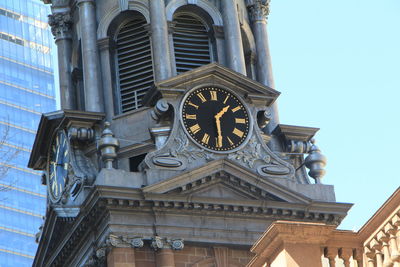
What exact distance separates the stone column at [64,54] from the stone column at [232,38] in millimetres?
5339

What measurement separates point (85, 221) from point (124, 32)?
295 inches

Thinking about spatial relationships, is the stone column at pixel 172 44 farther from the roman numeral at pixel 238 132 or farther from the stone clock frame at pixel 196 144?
the roman numeral at pixel 238 132

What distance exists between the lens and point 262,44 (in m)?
50.2

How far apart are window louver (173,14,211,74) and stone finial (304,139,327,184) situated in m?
4.73

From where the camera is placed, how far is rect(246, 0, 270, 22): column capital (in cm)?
5088

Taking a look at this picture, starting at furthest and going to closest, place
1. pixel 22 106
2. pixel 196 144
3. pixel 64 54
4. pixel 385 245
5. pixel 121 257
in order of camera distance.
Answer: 1. pixel 22 106
2. pixel 64 54
3. pixel 196 144
4. pixel 121 257
5. pixel 385 245

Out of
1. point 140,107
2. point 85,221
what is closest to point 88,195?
point 85,221

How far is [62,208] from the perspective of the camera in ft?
150

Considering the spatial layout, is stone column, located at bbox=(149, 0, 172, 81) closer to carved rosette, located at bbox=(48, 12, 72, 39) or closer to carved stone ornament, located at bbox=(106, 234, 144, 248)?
carved rosette, located at bbox=(48, 12, 72, 39)

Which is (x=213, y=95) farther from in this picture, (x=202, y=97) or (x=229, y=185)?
(x=229, y=185)

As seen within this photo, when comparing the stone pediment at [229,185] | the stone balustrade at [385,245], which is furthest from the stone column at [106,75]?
the stone balustrade at [385,245]

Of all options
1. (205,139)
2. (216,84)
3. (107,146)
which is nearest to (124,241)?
(107,146)

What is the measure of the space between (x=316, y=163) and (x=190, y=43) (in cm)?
588

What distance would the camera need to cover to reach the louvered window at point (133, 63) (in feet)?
158
